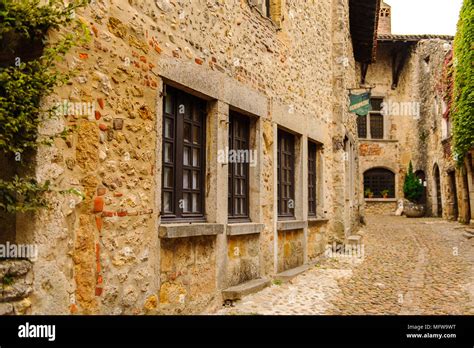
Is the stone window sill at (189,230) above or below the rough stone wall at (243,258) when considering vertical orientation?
above

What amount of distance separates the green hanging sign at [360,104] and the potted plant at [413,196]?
1135 centimetres

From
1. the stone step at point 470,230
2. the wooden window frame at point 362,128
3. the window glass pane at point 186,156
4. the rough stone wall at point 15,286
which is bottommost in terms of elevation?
the stone step at point 470,230

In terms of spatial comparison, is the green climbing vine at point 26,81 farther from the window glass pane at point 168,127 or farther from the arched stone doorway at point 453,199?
the arched stone doorway at point 453,199

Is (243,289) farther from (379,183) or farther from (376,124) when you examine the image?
(376,124)

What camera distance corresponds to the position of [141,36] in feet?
13.9

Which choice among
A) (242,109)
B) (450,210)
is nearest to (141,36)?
(242,109)

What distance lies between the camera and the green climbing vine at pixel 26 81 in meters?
3.01

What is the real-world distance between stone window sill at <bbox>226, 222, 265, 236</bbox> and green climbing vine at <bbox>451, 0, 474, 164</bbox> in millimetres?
9310

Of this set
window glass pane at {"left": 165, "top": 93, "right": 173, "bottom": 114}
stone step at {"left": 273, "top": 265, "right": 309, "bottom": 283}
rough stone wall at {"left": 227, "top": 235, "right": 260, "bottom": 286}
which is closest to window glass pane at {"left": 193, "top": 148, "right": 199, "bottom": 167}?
window glass pane at {"left": 165, "top": 93, "right": 173, "bottom": 114}

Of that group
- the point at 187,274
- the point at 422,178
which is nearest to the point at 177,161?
the point at 187,274

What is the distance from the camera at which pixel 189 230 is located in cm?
473

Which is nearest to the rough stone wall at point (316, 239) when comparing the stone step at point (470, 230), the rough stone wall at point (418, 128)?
the stone step at point (470, 230)

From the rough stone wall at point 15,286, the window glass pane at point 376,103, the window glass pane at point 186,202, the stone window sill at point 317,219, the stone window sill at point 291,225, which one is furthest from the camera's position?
the window glass pane at point 376,103

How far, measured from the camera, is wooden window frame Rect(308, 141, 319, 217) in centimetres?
915
